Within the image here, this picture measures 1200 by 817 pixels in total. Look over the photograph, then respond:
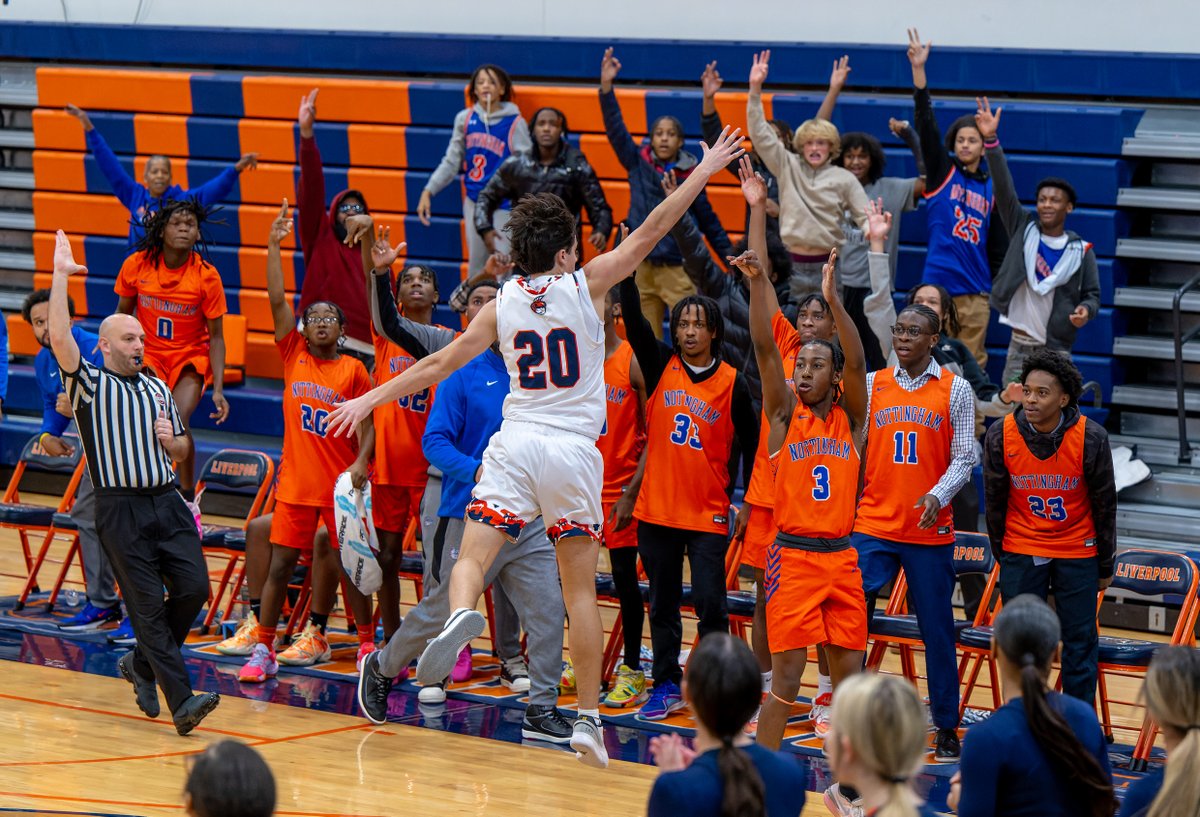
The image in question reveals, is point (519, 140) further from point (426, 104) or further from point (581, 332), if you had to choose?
point (581, 332)

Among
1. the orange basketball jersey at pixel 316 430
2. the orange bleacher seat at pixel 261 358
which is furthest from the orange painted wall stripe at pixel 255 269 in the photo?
the orange basketball jersey at pixel 316 430

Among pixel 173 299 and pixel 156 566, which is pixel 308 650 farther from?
pixel 173 299

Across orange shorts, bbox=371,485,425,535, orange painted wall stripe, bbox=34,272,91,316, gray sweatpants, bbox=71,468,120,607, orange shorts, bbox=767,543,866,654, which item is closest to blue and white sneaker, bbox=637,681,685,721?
orange shorts, bbox=767,543,866,654

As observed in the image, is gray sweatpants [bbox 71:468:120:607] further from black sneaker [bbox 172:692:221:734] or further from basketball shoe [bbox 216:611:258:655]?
black sneaker [bbox 172:692:221:734]

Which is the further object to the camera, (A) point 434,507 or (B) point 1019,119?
(B) point 1019,119

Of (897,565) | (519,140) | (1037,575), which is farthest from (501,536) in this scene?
(519,140)

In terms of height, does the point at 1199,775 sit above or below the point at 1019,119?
below

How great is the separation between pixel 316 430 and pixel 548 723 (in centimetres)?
228

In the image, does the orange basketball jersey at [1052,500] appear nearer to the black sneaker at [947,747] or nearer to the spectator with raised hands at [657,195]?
the black sneaker at [947,747]

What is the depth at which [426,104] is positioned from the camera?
42.0ft

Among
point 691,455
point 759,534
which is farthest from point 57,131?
point 759,534

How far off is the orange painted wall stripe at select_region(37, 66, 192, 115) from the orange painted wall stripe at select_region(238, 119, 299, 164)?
73cm

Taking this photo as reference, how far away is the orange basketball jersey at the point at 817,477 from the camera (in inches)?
246

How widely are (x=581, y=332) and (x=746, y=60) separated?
21.0ft
